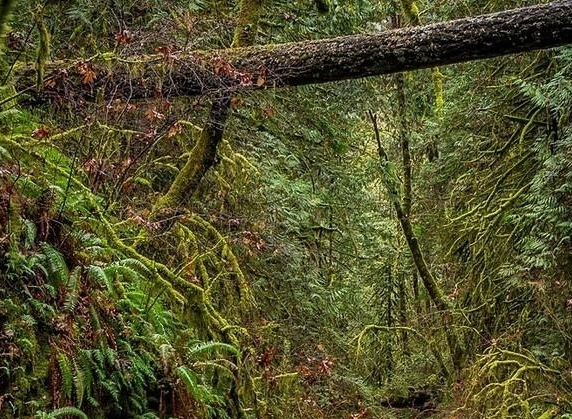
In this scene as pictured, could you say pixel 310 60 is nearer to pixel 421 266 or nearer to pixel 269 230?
pixel 269 230

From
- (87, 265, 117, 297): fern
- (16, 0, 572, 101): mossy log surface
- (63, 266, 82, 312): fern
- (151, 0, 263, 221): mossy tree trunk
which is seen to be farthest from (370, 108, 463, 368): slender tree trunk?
(63, 266, 82, 312): fern

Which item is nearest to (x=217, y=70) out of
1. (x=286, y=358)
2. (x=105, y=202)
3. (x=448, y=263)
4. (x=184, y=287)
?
(x=105, y=202)

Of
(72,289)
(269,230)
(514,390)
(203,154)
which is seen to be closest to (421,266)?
(514,390)

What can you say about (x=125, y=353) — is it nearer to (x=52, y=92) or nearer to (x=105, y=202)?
(x=105, y=202)

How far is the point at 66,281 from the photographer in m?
3.16

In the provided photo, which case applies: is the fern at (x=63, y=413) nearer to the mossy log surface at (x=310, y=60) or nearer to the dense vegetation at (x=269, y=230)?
the dense vegetation at (x=269, y=230)

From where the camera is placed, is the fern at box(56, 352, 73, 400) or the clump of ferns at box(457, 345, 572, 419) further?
the clump of ferns at box(457, 345, 572, 419)

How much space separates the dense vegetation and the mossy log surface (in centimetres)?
12

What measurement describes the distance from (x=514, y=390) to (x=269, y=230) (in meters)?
2.60

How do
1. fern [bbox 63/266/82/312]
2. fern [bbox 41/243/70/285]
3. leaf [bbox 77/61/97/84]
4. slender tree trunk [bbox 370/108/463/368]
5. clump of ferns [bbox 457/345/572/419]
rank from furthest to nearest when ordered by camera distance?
1. slender tree trunk [bbox 370/108/463/368]
2. clump of ferns [bbox 457/345/572/419]
3. leaf [bbox 77/61/97/84]
4. fern [bbox 41/243/70/285]
5. fern [bbox 63/266/82/312]

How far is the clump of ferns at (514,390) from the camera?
5.77 metres

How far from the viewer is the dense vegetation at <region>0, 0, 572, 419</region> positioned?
3.29m

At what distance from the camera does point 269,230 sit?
6.46 meters

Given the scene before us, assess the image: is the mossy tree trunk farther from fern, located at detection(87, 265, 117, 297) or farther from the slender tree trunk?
the slender tree trunk
